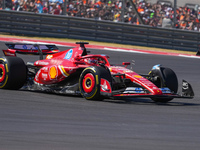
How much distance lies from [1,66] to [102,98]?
2367 mm

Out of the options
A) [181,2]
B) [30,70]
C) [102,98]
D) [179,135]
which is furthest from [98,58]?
[181,2]

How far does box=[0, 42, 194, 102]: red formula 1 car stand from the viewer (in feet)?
27.7

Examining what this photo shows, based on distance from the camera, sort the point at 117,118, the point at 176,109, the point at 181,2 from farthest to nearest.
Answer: the point at 181,2 → the point at 176,109 → the point at 117,118

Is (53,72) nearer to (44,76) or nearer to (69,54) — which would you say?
(44,76)

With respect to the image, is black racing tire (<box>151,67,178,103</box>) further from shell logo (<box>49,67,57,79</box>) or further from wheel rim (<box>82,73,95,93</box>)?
shell logo (<box>49,67,57,79</box>)

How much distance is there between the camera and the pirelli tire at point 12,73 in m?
9.51

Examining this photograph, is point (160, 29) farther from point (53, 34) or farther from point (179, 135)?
point (179, 135)

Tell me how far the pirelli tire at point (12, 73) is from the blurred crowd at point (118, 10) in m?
11.2

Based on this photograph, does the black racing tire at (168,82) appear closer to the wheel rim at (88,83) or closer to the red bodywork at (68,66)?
the red bodywork at (68,66)

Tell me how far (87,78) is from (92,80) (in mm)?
166

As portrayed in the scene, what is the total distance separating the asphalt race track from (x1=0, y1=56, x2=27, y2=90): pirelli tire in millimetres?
256

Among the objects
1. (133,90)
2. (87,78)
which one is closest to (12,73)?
(87,78)

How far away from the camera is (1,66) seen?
967cm

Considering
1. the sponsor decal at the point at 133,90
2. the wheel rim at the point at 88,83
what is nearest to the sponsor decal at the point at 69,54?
the wheel rim at the point at 88,83
